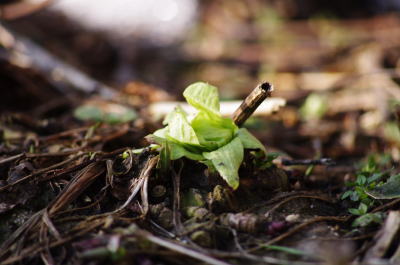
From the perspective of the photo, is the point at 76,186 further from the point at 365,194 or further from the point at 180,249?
the point at 365,194

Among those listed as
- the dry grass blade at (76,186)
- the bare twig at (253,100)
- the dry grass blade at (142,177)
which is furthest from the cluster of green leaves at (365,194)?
the dry grass blade at (76,186)

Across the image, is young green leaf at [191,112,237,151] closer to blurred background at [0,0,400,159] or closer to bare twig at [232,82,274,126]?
bare twig at [232,82,274,126]

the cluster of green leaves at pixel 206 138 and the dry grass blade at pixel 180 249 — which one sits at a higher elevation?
the cluster of green leaves at pixel 206 138

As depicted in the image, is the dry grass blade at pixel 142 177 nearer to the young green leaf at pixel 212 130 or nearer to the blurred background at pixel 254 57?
the young green leaf at pixel 212 130

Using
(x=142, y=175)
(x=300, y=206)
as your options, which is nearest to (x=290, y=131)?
(x=300, y=206)

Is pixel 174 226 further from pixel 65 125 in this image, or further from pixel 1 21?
pixel 1 21

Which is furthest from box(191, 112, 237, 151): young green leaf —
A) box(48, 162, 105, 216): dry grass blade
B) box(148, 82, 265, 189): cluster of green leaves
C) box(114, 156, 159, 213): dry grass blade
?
box(48, 162, 105, 216): dry grass blade

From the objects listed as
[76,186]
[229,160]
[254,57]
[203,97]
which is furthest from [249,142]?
[254,57]
